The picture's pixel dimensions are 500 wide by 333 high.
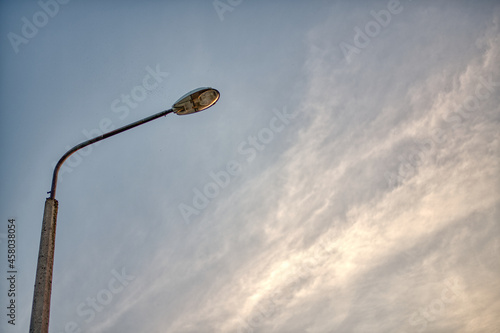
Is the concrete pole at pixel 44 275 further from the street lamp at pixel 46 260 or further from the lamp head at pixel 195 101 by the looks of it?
the lamp head at pixel 195 101

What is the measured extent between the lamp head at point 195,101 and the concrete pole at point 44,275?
2.63 meters

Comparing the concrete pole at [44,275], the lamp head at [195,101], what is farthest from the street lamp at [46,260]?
the lamp head at [195,101]

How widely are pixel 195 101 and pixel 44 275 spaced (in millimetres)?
3710

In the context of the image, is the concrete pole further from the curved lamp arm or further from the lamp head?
the lamp head

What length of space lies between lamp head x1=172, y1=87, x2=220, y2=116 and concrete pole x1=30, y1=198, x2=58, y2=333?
2.63 meters

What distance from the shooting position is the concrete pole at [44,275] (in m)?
4.06

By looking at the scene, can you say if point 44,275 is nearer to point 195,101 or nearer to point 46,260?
point 46,260

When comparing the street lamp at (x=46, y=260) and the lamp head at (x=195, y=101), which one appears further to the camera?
the lamp head at (x=195, y=101)

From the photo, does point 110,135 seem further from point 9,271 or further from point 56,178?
point 9,271

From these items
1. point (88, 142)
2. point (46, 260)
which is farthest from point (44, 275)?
point (88, 142)

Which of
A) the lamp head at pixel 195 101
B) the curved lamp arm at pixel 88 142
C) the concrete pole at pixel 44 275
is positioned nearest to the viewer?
the concrete pole at pixel 44 275

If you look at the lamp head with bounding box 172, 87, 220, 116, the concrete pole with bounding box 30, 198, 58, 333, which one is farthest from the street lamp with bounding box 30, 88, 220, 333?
the lamp head with bounding box 172, 87, 220, 116

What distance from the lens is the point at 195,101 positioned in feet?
21.2

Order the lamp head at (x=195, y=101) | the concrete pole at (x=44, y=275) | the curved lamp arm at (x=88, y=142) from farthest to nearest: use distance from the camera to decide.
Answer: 1. the lamp head at (x=195, y=101)
2. the curved lamp arm at (x=88, y=142)
3. the concrete pole at (x=44, y=275)
